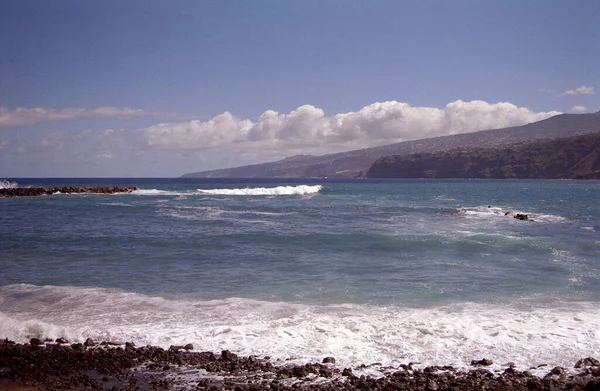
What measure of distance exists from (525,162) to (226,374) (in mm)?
170955

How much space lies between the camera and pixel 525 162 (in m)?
160

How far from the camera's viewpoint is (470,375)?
23.6 feet

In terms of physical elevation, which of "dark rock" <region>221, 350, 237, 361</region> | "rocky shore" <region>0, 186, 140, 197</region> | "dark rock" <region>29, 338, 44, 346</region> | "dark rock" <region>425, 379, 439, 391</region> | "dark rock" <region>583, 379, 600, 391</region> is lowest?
"dark rock" <region>583, 379, 600, 391</region>

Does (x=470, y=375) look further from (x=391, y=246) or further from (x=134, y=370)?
(x=391, y=246)

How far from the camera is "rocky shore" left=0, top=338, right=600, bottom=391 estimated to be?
270 inches

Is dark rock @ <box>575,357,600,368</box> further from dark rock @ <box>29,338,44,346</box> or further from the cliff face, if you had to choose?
the cliff face

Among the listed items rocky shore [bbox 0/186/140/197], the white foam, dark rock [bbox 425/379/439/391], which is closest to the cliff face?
rocky shore [bbox 0/186/140/197]

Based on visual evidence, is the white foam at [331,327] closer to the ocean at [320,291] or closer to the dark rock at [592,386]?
the ocean at [320,291]

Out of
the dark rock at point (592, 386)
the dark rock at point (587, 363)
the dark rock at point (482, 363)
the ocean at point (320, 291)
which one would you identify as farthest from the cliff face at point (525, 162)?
the dark rock at point (592, 386)

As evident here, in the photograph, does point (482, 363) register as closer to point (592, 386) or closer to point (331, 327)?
point (592, 386)

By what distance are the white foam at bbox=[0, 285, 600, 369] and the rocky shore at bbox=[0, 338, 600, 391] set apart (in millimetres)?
488

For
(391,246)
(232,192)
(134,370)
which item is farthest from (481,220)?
(232,192)

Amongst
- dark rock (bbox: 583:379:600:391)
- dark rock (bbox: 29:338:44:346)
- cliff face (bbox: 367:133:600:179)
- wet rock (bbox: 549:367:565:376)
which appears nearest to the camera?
dark rock (bbox: 583:379:600:391)

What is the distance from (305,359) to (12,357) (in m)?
4.70
